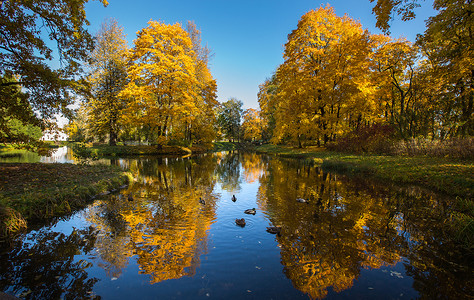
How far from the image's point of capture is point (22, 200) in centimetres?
658

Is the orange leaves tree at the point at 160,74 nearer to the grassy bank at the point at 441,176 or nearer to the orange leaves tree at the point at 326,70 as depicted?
the orange leaves tree at the point at 326,70

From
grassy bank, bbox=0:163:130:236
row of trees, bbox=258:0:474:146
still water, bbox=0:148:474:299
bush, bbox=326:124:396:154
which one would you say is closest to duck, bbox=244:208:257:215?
still water, bbox=0:148:474:299

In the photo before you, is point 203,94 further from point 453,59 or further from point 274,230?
point 274,230

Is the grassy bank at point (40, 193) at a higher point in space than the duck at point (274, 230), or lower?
higher

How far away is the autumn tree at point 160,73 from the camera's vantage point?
24656 mm

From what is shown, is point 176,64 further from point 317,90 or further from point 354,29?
point 354,29

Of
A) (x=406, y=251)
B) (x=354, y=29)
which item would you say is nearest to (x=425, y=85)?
(x=354, y=29)

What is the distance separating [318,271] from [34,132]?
59503 mm

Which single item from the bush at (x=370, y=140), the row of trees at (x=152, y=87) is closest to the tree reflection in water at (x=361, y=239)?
the bush at (x=370, y=140)

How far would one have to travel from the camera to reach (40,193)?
7.39 metres

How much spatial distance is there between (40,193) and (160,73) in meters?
20.7

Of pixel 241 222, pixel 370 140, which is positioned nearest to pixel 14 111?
pixel 241 222

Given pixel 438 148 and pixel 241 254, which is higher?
pixel 438 148

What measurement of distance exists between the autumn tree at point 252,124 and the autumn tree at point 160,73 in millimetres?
38226
